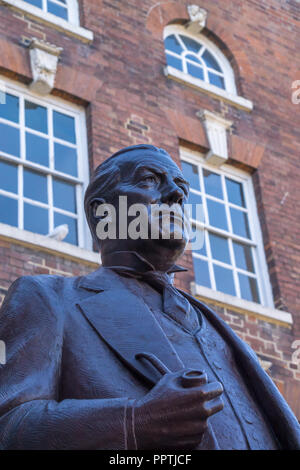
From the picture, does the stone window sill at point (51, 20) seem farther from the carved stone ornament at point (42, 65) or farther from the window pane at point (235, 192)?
the window pane at point (235, 192)

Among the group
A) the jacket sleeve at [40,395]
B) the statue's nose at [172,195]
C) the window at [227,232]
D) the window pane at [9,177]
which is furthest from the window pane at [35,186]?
the jacket sleeve at [40,395]

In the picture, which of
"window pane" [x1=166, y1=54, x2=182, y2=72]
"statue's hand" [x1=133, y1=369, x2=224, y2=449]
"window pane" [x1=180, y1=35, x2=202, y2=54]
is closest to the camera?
"statue's hand" [x1=133, y1=369, x2=224, y2=449]

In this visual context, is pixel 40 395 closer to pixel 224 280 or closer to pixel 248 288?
pixel 224 280

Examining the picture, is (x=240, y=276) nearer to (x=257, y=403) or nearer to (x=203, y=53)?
(x=203, y=53)

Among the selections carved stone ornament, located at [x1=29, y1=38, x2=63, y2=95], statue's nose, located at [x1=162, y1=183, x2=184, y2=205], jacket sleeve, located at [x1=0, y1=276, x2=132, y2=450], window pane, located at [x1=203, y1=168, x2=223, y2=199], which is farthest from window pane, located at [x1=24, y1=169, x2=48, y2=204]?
jacket sleeve, located at [x1=0, y1=276, x2=132, y2=450]

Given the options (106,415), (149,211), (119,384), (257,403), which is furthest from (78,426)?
(149,211)

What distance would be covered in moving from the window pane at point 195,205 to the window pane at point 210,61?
8.76 ft

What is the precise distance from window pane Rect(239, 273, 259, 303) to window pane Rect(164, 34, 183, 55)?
3.49 m

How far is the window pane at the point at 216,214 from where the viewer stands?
403 inches

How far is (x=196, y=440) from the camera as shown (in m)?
2.19

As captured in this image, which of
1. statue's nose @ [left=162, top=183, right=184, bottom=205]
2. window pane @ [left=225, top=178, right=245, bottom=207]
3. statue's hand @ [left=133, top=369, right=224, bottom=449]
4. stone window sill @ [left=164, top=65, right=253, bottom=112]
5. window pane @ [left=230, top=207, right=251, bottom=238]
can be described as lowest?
statue's hand @ [left=133, top=369, right=224, bottom=449]

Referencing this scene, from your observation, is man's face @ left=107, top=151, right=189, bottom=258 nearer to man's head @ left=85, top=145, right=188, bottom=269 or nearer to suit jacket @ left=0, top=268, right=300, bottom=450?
man's head @ left=85, top=145, right=188, bottom=269

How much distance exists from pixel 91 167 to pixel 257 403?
22.0ft

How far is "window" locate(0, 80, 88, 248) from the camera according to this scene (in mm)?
8508
